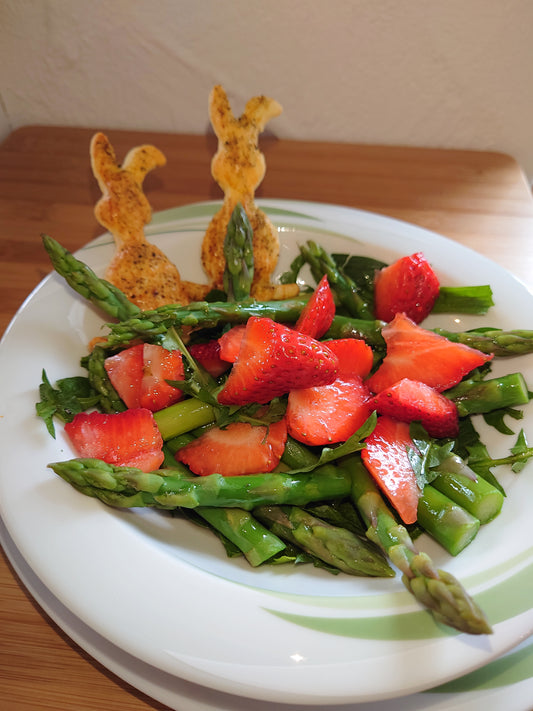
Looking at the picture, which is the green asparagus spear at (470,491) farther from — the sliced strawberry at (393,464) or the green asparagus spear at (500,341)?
the green asparagus spear at (500,341)

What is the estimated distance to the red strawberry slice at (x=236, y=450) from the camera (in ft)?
4.64

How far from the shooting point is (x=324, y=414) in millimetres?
1438

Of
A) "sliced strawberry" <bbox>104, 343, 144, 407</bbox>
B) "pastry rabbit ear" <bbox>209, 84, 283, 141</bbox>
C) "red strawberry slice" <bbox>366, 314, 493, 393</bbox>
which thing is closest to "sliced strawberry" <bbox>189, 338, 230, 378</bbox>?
"sliced strawberry" <bbox>104, 343, 144, 407</bbox>

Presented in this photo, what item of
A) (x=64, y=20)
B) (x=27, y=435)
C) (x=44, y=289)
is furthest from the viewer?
(x=64, y=20)

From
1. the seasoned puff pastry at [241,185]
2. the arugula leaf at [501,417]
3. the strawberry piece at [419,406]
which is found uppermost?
the seasoned puff pastry at [241,185]

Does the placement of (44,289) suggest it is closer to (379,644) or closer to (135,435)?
(135,435)

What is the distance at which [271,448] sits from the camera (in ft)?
4.70

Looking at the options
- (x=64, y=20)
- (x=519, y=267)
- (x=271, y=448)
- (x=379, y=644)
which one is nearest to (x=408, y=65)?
(x=519, y=267)

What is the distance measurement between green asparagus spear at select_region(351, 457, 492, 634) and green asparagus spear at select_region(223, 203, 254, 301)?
69cm

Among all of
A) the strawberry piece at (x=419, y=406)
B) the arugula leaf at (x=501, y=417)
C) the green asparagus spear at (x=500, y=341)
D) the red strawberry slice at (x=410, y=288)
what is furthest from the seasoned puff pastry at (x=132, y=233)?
the arugula leaf at (x=501, y=417)

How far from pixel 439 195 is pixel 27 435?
1.99 m

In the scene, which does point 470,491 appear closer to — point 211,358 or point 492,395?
point 492,395

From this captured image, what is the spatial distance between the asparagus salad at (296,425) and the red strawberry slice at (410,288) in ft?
0.33

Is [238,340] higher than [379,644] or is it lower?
higher
